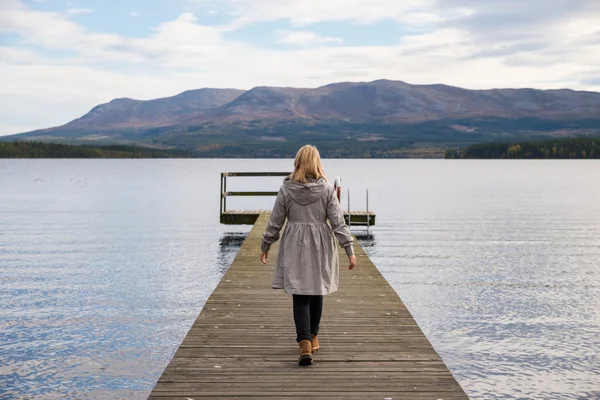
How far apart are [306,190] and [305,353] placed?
170 centimetres

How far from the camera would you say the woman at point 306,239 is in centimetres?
709

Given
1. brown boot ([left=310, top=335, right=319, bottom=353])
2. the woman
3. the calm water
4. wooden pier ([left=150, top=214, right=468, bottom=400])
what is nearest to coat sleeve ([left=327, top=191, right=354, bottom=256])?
the woman

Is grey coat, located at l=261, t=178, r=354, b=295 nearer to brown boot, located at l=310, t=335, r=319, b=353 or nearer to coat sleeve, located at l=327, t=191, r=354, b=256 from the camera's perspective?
coat sleeve, located at l=327, t=191, r=354, b=256

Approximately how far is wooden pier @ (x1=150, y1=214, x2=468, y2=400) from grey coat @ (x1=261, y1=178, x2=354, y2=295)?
0.88 meters

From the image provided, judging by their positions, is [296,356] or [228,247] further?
[228,247]

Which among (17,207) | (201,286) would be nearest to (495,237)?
(201,286)

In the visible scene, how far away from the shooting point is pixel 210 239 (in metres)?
29.6

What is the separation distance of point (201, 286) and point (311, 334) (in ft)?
35.8

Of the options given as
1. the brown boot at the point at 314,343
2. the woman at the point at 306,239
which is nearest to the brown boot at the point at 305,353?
the woman at the point at 306,239

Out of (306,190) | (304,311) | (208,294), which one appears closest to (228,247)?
(208,294)

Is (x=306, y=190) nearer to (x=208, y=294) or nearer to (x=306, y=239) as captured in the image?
(x=306, y=239)

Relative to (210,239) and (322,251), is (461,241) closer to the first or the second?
(210,239)

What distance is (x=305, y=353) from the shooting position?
7.07 meters

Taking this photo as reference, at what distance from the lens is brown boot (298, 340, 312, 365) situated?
7078mm
